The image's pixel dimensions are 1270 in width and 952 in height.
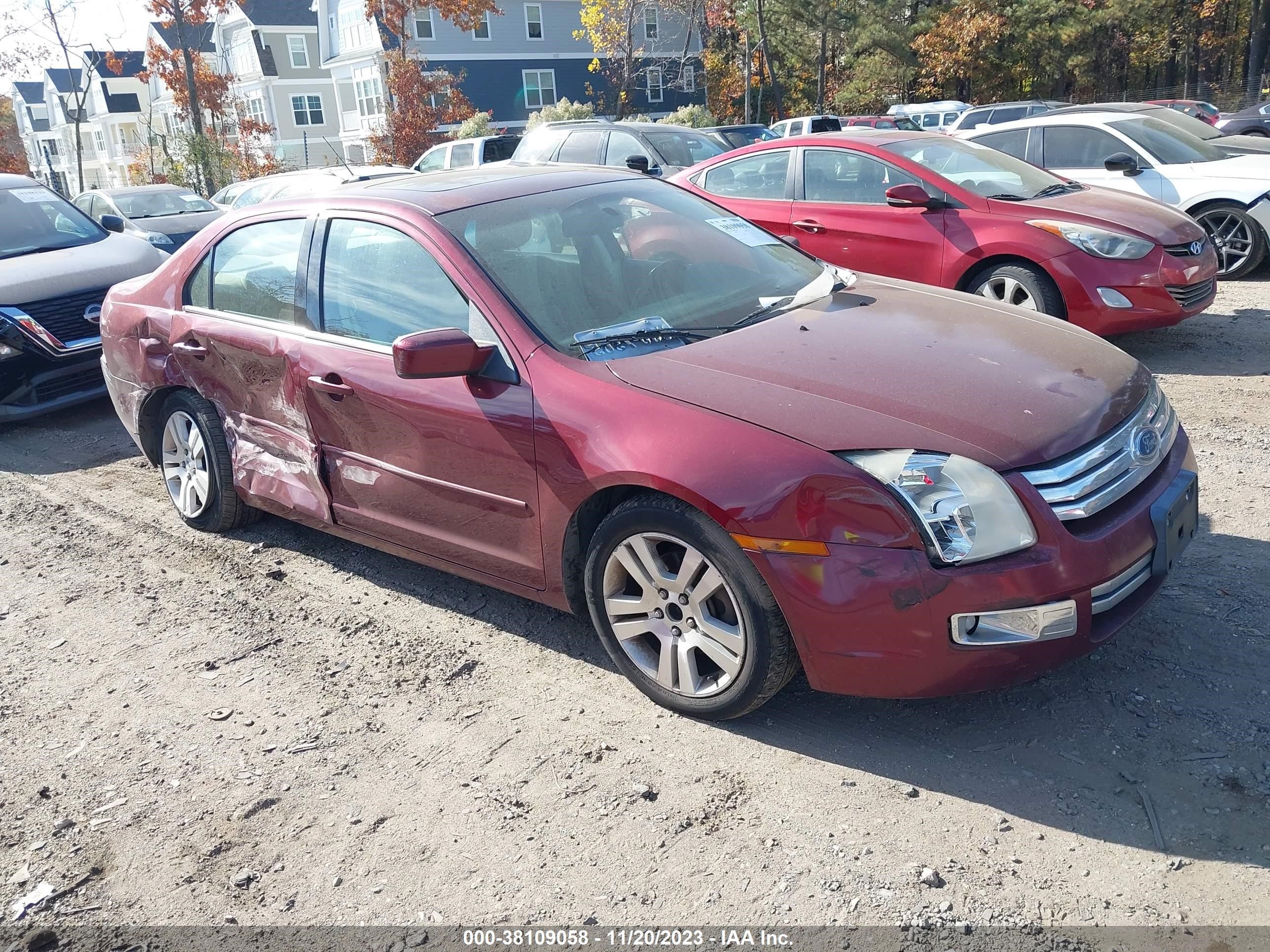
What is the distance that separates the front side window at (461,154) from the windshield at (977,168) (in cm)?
1120

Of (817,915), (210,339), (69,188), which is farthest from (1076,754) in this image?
(69,188)

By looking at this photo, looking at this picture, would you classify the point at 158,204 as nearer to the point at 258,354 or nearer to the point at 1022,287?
the point at 258,354

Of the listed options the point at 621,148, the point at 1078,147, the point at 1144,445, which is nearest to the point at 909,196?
the point at 1078,147

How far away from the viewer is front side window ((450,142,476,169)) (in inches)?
693

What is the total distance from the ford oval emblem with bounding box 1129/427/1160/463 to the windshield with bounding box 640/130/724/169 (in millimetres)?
9920

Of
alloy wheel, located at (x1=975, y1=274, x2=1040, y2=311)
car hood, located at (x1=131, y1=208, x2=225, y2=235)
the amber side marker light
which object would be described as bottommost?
alloy wheel, located at (x1=975, y1=274, x2=1040, y2=311)

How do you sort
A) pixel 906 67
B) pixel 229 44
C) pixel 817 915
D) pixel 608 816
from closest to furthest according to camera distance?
pixel 817 915
pixel 608 816
pixel 906 67
pixel 229 44

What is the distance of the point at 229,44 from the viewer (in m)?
54.4

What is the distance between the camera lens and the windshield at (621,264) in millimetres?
3680

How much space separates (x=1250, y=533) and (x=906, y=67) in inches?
1492

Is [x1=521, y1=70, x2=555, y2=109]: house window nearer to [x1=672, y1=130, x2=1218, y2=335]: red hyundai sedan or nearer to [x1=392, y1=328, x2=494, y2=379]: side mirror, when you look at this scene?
[x1=672, y1=130, x2=1218, y2=335]: red hyundai sedan

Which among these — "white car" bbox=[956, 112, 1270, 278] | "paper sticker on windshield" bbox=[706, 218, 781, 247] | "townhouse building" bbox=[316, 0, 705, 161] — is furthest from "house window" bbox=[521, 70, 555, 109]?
"paper sticker on windshield" bbox=[706, 218, 781, 247]

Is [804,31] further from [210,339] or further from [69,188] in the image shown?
[69,188]

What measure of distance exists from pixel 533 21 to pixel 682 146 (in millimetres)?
36591
